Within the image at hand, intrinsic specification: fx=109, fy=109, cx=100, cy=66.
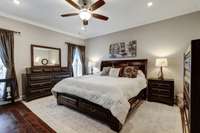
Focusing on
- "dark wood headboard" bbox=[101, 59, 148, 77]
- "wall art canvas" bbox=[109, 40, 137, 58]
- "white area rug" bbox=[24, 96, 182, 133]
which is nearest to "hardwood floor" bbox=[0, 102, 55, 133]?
"white area rug" bbox=[24, 96, 182, 133]

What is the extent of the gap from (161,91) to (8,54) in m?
5.15

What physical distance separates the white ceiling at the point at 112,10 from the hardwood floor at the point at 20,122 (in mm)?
2925

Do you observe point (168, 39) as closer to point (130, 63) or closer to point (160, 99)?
point (130, 63)

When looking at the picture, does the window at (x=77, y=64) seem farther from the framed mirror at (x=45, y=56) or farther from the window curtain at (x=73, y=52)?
the framed mirror at (x=45, y=56)

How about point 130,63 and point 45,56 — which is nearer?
point 130,63

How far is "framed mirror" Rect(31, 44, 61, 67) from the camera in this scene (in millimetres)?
4285

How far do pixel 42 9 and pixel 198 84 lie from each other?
3.89 meters

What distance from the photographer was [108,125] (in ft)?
7.61

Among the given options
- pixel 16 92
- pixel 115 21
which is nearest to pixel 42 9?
pixel 115 21

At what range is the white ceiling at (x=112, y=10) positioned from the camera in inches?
113

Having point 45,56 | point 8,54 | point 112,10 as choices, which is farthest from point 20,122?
point 112,10

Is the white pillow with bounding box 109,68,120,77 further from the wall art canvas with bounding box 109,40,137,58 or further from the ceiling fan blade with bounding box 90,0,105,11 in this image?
the ceiling fan blade with bounding box 90,0,105,11

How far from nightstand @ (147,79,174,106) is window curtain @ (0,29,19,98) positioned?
181 inches

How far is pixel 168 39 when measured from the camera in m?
3.73
